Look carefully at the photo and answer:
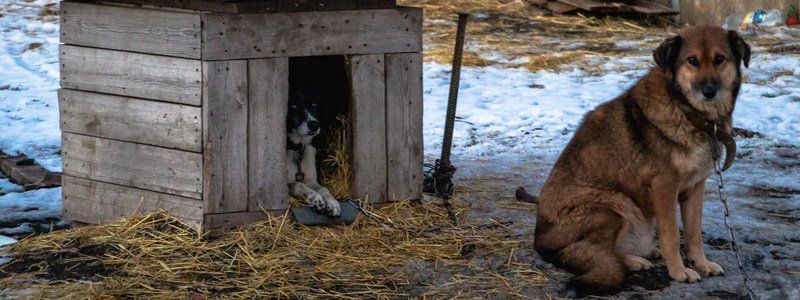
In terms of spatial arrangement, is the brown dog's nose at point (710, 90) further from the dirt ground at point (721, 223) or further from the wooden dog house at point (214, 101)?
the wooden dog house at point (214, 101)

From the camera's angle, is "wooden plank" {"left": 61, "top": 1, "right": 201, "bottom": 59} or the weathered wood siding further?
the weathered wood siding

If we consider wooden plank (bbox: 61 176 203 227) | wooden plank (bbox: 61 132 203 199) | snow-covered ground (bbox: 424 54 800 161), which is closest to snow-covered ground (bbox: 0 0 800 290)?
snow-covered ground (bbox: 424 54 800 161)

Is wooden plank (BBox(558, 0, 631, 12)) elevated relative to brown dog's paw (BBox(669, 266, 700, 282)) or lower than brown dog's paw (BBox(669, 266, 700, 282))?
elevated

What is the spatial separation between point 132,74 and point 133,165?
1.79ft

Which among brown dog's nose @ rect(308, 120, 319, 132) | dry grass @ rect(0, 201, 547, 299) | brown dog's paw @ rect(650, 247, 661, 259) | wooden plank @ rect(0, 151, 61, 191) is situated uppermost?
brown dog's nose @ rect(308, 120, 319, 132)

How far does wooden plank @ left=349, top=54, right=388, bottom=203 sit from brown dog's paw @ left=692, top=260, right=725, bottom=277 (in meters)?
2.00

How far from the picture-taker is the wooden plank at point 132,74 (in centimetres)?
556

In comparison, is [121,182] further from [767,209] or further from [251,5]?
[767,209]

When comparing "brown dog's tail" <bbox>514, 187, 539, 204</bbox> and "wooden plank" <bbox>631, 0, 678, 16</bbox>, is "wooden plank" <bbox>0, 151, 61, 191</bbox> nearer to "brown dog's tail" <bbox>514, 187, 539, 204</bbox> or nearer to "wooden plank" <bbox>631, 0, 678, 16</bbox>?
"brown dog's tail" <bbox>514, 187, 539, 204</bbox>

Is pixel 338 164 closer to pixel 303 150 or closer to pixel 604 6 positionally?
pixel 303 150

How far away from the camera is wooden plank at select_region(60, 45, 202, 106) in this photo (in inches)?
219

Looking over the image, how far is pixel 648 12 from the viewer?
505 inches

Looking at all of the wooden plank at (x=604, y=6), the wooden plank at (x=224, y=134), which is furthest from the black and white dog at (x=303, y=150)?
the wooden plank at (x=604, y=6)

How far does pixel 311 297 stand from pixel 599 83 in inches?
239
